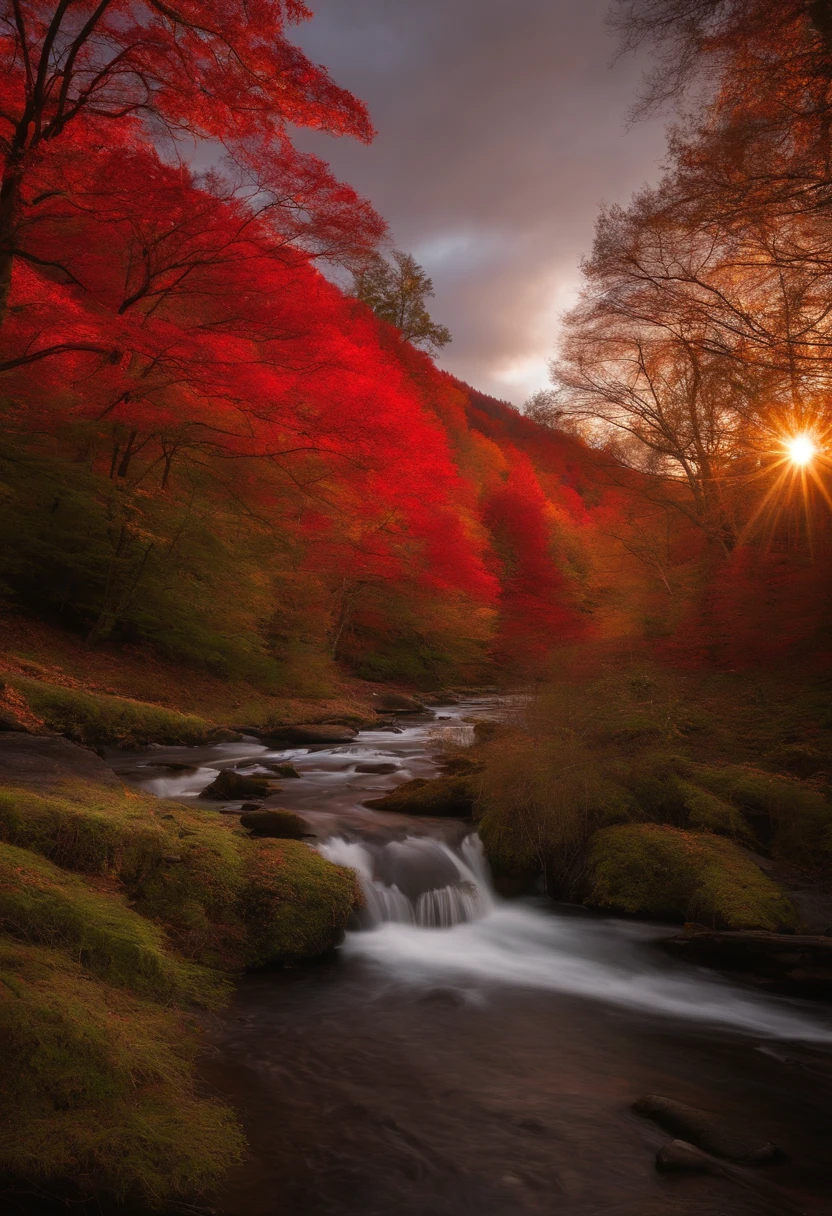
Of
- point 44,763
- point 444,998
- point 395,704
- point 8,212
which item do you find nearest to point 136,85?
point 8,212

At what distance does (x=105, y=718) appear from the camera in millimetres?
10664

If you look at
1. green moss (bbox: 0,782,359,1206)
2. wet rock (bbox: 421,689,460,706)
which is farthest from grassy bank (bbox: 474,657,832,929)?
wet rock (bbox: 421,689,460,706)

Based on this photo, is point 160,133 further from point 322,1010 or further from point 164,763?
point 322,1010

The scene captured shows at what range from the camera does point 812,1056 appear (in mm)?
4637

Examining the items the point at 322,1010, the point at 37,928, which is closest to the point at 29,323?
the point at 37,928

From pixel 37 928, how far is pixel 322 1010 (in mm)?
2036

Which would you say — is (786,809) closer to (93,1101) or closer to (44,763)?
(93,1101)

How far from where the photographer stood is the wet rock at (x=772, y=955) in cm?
530

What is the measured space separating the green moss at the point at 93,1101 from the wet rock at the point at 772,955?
4057mm

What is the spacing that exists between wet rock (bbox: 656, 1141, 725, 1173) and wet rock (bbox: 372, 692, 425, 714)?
635 inches

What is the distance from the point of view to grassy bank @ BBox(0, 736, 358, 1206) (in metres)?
2.47

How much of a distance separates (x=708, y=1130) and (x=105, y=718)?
9351 millimetres

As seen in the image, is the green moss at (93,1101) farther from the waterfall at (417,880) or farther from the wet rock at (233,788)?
the wet rock at (233,788)

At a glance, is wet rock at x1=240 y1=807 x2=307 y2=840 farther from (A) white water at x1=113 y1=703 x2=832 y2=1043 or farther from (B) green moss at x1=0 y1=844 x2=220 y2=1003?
(B) green moss at x1=0 y1=844 x2=220 y2=1003
